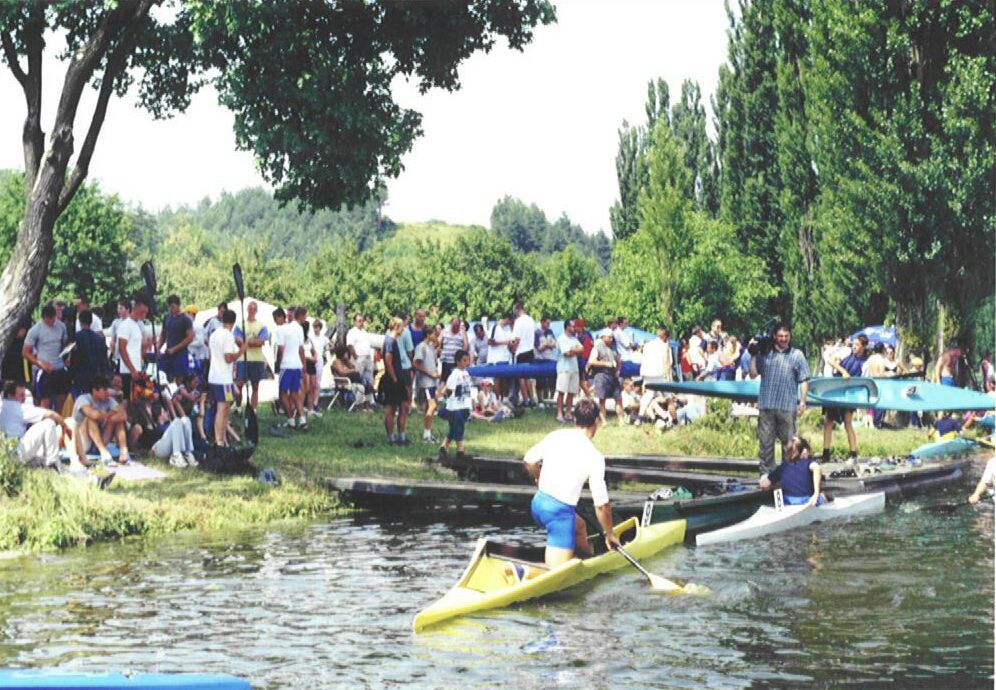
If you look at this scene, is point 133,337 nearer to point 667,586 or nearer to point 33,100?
point 33,100

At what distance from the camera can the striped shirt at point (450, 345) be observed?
92.8ft

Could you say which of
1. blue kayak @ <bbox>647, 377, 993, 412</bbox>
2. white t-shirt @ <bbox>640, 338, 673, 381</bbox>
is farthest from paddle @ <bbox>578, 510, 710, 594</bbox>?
white t-shirt @ <bbox>640, 338, 673, 381</bbox>

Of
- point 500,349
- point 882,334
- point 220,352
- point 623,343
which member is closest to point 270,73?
point 220,352

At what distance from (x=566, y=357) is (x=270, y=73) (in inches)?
447

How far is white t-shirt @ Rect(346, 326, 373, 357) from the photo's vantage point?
96.7 feet

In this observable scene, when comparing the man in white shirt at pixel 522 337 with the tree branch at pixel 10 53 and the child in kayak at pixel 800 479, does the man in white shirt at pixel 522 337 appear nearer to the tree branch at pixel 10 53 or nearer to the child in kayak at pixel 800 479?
the child in kayak at pixel 800 479

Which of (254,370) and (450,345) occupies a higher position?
(450,345)

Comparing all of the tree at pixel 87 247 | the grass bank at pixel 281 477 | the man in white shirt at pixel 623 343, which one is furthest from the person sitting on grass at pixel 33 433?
the tree at pixel 87 247

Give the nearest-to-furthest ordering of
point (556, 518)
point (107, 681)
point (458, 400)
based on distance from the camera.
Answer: point (107, 681), point (556, 518), point (458, 400)

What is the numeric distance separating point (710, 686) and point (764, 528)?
24.4ft

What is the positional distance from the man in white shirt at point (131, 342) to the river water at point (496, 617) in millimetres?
5070

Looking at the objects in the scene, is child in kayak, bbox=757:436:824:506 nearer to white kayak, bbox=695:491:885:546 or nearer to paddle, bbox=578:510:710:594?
white kayak, bbox=695:491:885:546

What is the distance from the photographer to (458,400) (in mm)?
22516

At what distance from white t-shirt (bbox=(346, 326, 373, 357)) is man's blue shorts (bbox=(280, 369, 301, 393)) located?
17.5 feet
